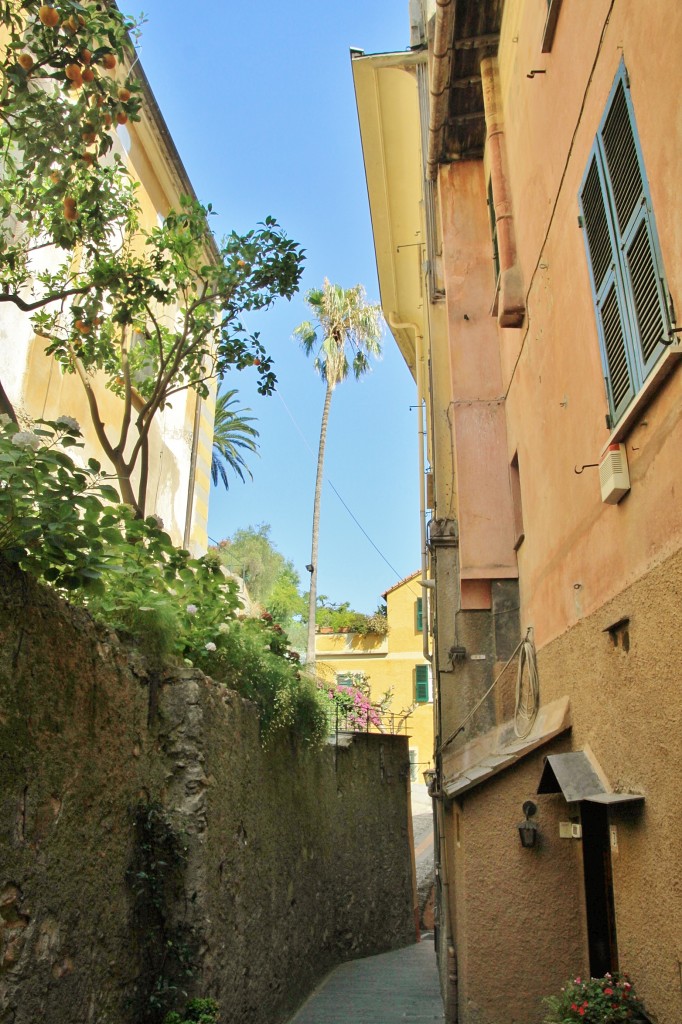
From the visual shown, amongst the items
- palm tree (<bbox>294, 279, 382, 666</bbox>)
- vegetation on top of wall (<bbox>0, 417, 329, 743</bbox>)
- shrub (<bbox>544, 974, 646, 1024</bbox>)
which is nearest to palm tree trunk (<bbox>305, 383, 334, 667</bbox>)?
palm tree (<bbox>294, 279, 382, 666</bbox>)

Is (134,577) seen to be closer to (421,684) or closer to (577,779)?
(577,779)

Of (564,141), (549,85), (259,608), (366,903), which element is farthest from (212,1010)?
(366,903)

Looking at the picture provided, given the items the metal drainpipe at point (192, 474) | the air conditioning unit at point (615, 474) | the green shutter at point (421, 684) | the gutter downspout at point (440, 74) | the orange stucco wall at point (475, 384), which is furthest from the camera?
the green shutter at point (421, 684)

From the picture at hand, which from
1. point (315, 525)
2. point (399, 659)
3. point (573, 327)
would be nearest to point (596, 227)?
point (573, 327)

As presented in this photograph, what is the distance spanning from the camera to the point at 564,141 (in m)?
5.46

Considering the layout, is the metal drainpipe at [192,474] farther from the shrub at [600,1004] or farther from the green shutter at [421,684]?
the green shutter at [421,684]

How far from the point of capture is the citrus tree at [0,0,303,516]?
5324mm

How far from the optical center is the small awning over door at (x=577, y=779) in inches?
178

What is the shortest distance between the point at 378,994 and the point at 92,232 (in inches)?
342

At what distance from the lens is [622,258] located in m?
4.18

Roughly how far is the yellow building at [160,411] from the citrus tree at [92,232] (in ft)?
1.00

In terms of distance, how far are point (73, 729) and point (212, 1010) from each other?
226 centimetres

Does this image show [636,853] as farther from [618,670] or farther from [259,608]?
[259,608]

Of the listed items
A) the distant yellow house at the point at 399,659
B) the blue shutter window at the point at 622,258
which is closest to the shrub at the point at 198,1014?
the blue shutter window at the point at 622,258
